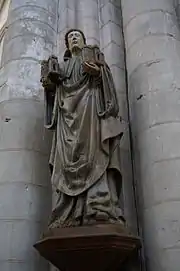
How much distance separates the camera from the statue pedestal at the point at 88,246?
7.97ft

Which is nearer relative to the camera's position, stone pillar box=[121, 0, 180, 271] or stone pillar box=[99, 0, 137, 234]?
stone pillar box=[121, 0, 180, 271]

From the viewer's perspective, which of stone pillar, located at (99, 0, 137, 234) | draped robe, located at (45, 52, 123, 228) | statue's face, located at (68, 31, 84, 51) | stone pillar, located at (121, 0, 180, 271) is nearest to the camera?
draped robe, located at (45, 52, 123, 228)

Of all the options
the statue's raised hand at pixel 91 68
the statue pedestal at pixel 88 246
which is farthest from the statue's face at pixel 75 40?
the statue pedestal at pixel 88 246

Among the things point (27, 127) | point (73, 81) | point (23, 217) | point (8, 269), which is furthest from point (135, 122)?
point (8, 269)

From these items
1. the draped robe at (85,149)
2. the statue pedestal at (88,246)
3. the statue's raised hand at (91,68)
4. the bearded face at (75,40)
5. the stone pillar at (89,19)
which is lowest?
the statue pedestal at (88,246)

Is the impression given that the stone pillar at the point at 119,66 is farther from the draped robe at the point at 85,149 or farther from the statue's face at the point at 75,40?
the statue's face at the point at 75,40

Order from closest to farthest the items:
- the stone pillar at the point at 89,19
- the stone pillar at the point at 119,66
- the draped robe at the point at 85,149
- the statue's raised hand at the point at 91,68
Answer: the draped robe at the point at 85,149 < the statue's raised hand at the point at 91,68 < the stone pillar at the point at 119,66 < the stone pillar at the point at 89,19

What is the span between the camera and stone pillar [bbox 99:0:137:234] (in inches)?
124

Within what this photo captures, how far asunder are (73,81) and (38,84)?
2.37 ft

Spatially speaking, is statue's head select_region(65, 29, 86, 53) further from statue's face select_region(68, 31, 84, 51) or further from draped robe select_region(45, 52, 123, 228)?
draped robe select_region(45, 52, 123, 228)

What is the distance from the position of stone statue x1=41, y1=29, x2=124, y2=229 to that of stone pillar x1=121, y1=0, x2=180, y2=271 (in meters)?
0.33

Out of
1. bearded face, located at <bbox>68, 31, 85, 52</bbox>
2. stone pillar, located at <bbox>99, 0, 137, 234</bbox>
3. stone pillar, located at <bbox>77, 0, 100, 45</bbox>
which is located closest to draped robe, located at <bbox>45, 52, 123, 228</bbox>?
bearded face, located at <bbox>68, 31, 85, 52</bbox>

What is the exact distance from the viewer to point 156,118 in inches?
126

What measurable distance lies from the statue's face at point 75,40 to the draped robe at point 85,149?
0.28 metres
